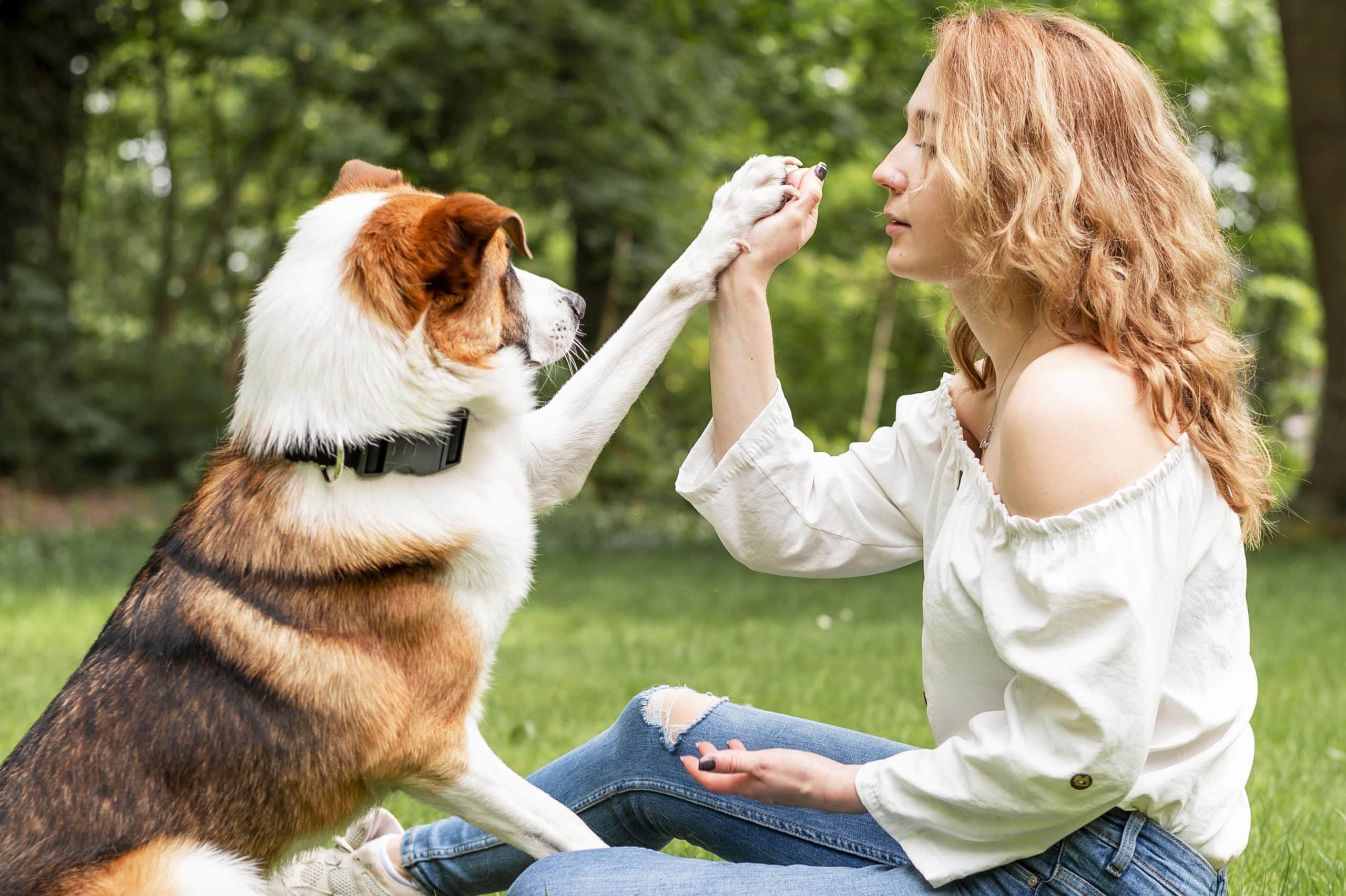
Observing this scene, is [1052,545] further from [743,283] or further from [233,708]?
[233,708]

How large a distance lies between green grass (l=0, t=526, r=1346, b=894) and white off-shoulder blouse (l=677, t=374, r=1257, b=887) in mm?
1177

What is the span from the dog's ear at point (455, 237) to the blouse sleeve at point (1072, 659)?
109cm

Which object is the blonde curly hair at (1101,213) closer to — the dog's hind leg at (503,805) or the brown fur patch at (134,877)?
the dog's hind leg at (503,805)

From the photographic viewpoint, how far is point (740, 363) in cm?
266

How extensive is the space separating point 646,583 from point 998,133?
6.91 m

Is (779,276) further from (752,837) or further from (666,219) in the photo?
(752,837)

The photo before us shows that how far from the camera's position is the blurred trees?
34.0 ft

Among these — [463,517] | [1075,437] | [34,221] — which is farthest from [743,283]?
[34,221]

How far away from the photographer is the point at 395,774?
2355 mm

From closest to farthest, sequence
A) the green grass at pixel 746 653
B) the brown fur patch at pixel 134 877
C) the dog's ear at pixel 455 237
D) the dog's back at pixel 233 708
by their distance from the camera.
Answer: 1. the brown fur patch at pixel 134 877
2. the dog's back at pixel 233 708
3. the dog's ear at pixel 455 237
4. the green grass at pixel 746 653

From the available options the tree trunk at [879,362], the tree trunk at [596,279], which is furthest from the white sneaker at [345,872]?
the tree trunk at [879,362]

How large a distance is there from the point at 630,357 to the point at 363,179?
0.72 meters

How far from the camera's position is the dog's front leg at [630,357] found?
272 centimetres

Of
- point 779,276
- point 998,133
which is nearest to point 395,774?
point 998,133
